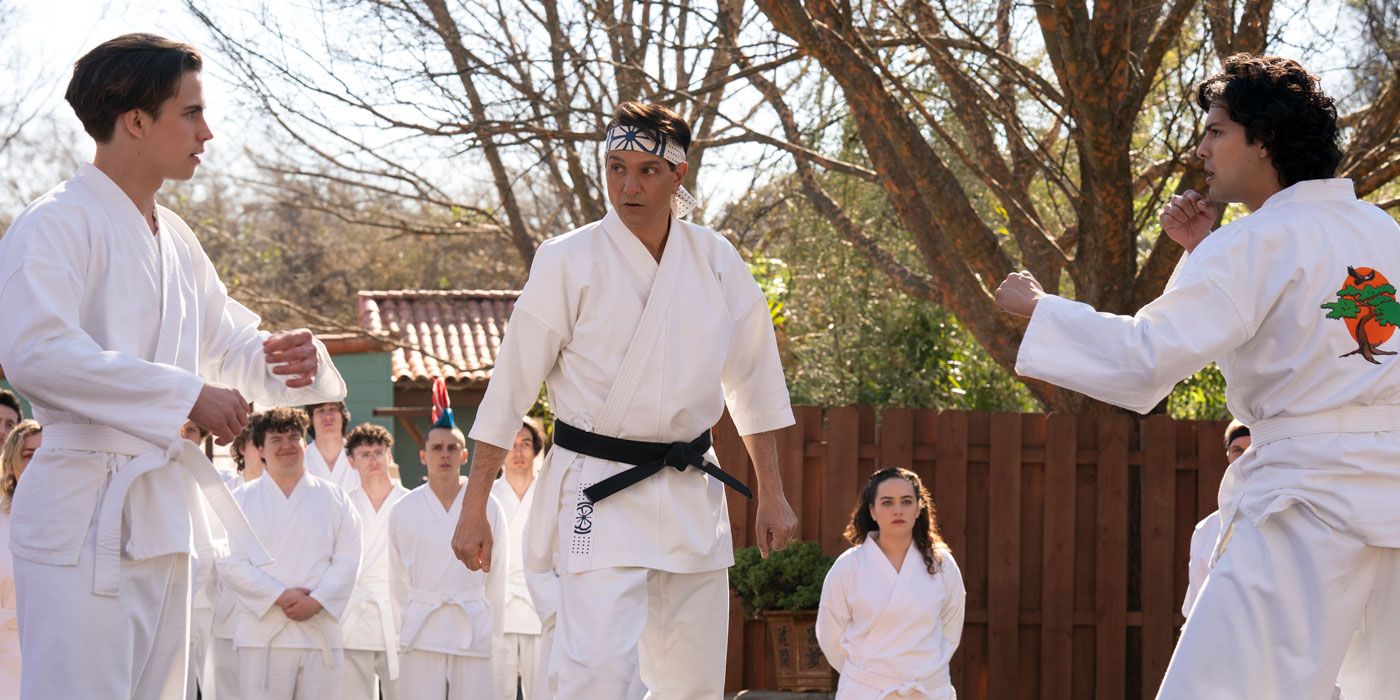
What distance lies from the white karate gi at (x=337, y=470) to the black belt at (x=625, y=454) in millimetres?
6658

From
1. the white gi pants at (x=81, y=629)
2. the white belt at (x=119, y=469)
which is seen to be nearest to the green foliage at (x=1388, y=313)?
the white belt at (x=119, y=469)

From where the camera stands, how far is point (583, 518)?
14.3ft

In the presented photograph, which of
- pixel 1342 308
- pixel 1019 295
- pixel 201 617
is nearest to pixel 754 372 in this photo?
pixel 1019 295

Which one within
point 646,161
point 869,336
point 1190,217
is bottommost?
point 1190,217

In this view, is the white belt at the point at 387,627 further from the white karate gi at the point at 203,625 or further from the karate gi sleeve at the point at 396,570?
the white karate gi at the point at 203,625

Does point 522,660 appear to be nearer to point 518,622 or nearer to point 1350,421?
point 518,622

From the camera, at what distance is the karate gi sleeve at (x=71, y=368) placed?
3.54 m

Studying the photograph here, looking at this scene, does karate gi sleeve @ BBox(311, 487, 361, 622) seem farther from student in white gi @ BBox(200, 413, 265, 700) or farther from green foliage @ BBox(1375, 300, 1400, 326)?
green foliage @ BBox(1375, 300, 1400, 326)

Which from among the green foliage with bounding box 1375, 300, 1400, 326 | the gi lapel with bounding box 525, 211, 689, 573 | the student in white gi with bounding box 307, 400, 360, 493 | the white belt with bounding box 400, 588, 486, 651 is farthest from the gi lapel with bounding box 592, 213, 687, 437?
the student in white gi with bounding box 307, 400, 360, 493

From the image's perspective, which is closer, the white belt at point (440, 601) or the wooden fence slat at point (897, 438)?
the white belt at point (440, 601)

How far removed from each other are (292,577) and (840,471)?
3.37m

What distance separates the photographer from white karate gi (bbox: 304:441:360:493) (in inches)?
429

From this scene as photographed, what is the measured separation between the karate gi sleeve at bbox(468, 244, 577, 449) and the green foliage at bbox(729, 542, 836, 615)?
4783 millimetres

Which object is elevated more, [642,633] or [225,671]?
[642,633]
